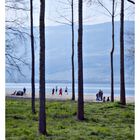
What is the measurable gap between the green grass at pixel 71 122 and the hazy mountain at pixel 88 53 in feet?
0.63

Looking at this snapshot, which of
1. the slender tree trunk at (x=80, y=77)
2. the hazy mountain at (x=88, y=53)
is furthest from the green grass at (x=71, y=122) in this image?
the hazy mountain at (x=88, y=53)

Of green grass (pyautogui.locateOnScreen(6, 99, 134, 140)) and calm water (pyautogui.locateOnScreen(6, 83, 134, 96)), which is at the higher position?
calm water (pyautogui.locateOnScreen(6, 83, 134, 96))

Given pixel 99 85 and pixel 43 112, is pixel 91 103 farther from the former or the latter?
pixel 43 112

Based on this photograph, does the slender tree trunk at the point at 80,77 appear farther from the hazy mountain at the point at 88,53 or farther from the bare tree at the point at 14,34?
the bare tree at the point at 14,34

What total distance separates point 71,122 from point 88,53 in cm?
49

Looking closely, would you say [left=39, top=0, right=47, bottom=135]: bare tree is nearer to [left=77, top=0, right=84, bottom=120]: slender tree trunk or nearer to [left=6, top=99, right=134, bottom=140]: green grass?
[left=6, top=99, right=134, bottom=140]: green grass

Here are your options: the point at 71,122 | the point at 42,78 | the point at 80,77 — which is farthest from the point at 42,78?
the point at 71,122

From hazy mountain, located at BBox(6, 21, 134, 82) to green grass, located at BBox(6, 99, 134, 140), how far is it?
0.19 metres

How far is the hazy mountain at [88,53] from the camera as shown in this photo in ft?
8.43

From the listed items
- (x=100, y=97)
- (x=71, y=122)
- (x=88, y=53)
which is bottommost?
(x=71, y=122)

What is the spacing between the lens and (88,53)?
8.63 feet

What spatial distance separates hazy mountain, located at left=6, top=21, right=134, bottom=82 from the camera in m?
2.57

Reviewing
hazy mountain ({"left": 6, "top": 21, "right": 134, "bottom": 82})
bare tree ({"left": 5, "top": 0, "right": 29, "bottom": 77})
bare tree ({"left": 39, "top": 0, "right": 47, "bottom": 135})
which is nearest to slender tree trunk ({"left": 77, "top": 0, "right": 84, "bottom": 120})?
hazy mountain ({"left": 6, "top": 21, "right": 134, "bottom": 82})

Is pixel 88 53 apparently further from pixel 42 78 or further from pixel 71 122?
pixel 71 122
